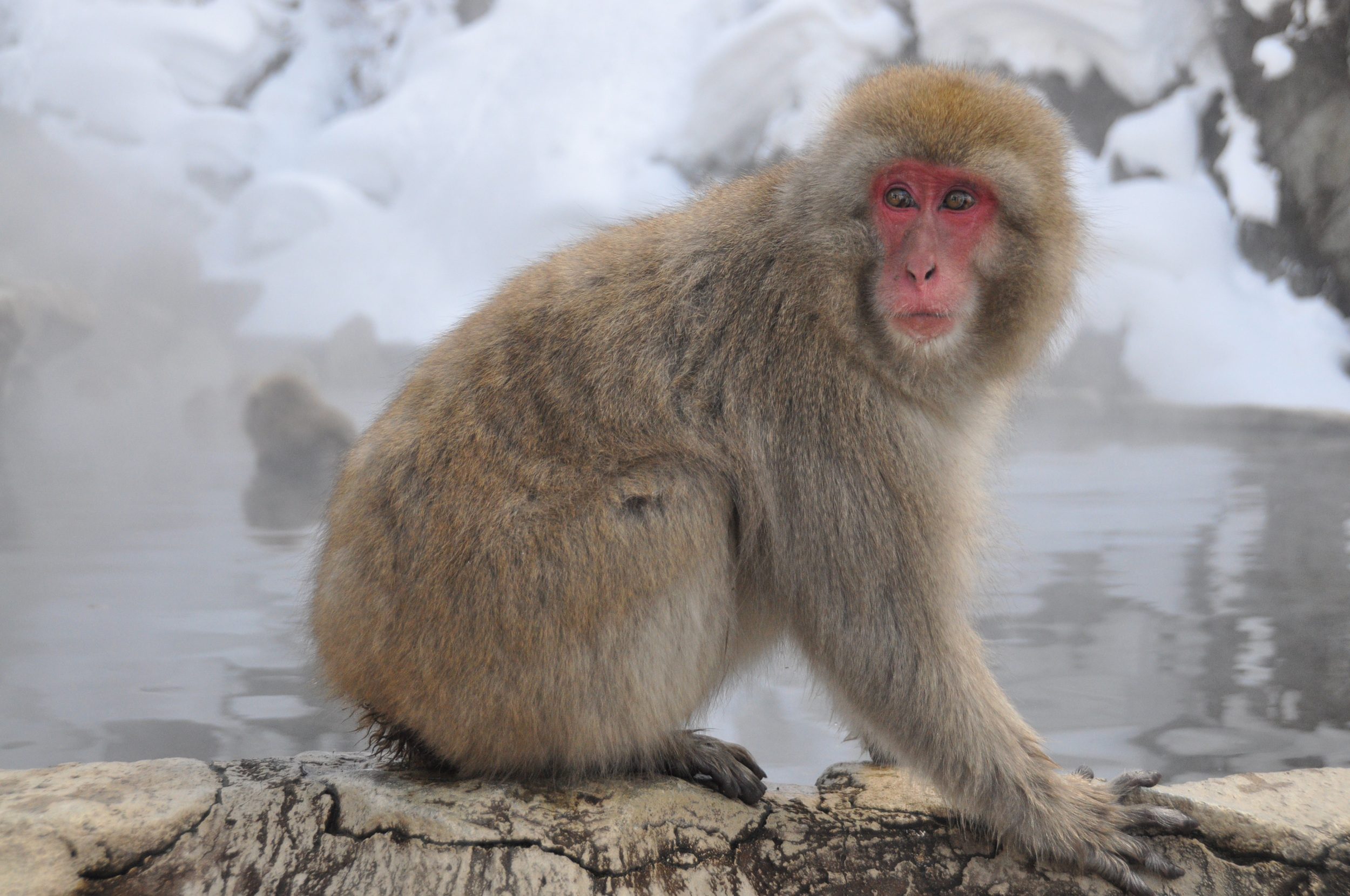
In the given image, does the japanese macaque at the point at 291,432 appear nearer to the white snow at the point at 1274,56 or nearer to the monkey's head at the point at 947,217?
the monkey's head at the point at 947,217

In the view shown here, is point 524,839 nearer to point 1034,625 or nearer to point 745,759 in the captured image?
point 745,759

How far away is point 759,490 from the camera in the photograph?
6.89 ft

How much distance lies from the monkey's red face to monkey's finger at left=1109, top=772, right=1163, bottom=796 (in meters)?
1.05

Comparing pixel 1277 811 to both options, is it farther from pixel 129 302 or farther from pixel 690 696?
pixel 129 302

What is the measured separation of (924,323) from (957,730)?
31.0 inches

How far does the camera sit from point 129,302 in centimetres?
528

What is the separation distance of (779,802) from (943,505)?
741mm

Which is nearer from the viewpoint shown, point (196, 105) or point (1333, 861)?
point (1333, 861)

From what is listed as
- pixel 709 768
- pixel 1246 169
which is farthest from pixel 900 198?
pixel 1246 169

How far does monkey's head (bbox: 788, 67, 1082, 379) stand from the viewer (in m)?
2.00

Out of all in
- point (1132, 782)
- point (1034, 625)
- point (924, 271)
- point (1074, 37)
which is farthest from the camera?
point (1074, 37)

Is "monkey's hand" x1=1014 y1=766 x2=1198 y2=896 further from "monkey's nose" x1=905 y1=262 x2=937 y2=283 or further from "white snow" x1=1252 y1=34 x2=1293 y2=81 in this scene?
"white snow" x1=1252 y1=34 x2=1293 y2=81

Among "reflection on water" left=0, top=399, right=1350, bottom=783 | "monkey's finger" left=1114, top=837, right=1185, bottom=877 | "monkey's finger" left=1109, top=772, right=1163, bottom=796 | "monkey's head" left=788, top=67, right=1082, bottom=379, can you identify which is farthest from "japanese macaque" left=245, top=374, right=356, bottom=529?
"monkey's finger" left=1114, top=837, right=1185, bottom=877

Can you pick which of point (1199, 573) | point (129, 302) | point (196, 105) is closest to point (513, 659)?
point (1199, 573)
